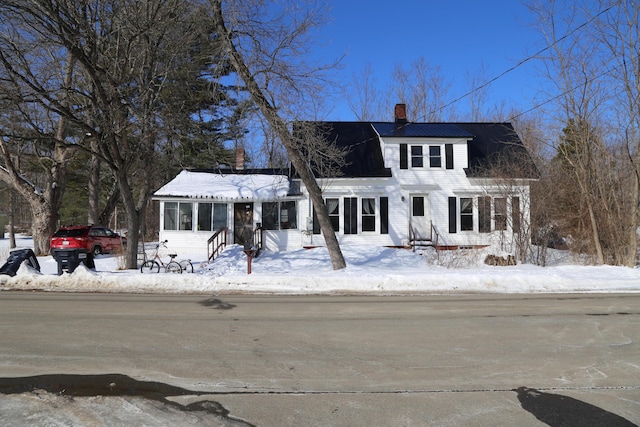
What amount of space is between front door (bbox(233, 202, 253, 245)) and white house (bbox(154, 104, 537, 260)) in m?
0.05

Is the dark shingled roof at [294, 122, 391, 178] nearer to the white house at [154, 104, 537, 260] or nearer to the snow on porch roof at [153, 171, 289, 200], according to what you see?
the white house at [154, 104, 537, 260]

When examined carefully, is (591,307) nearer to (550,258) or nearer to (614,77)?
(550,258)

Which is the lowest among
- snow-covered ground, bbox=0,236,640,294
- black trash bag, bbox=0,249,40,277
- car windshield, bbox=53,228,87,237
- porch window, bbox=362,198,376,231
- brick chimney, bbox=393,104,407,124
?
snow-covered ground, bbox=0,236,640,294

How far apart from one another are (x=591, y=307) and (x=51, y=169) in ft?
83.0

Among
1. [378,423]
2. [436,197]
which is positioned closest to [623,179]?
[436,197]

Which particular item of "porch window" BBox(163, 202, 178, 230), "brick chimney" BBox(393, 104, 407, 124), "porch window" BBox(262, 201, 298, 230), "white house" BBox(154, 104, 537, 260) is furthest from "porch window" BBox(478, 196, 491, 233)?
"porch window" BBox(163, 202, 178, 230)

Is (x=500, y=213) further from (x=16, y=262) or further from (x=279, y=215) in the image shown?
(x=16, y=262)

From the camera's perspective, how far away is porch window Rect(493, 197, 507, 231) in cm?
1908

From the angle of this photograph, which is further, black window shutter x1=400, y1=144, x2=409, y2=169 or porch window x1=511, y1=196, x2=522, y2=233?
black window shutter x1=400, y1=144, x2=409, y2=169

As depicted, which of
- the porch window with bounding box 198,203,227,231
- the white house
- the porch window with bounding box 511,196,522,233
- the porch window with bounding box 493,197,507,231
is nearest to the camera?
the porch window with bounding box 511,196,522,233

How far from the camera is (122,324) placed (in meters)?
7.54

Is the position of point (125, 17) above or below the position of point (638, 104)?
above

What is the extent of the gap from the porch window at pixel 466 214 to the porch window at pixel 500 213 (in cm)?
242

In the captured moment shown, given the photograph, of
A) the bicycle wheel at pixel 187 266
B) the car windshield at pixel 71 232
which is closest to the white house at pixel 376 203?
the car windshield at pixel 71 232
